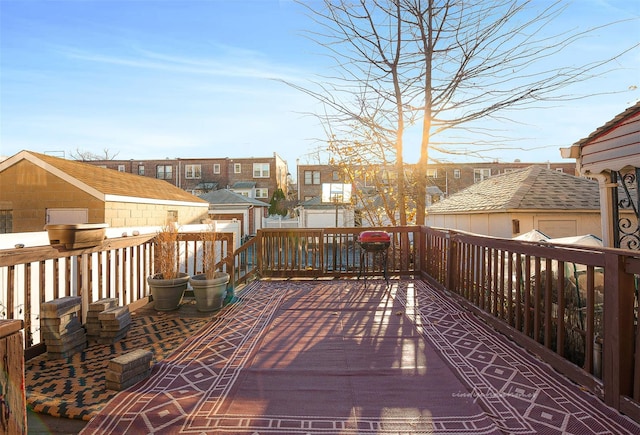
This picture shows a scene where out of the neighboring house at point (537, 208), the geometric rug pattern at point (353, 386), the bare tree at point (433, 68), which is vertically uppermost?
the bare tree at point (433, 68)

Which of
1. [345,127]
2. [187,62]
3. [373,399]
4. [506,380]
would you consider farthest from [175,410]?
[187,62]

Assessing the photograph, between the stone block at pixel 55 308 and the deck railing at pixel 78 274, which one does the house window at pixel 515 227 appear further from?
the stone block at pixel 55 308

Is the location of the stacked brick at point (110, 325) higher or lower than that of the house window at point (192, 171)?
lower

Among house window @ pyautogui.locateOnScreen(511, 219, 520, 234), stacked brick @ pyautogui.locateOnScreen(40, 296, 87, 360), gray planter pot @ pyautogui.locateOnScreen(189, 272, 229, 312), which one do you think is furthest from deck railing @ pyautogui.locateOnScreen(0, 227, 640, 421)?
house window @ pyautogui.locateOnScreen(511, 219, 520, 234)

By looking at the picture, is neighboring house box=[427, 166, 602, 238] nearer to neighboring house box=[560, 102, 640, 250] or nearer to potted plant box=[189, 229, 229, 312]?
neighboring house box=[560, 102, 640, 250]

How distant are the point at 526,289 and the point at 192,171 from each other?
110ft

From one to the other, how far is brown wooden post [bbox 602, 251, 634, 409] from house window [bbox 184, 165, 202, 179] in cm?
3381

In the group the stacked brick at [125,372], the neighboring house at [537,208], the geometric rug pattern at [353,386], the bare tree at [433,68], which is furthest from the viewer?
the neighboring house at [537,208]

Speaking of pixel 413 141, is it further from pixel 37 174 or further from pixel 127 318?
pixel 37 174

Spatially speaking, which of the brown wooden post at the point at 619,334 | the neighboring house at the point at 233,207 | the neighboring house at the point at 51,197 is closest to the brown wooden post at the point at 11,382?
the brown wooden post at the point at 619,334

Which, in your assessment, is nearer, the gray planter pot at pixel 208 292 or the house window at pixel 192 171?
the gray planter pot at pixel 208 292

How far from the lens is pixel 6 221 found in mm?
10898

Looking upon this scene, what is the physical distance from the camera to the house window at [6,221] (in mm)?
10867

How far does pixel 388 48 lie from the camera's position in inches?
295
